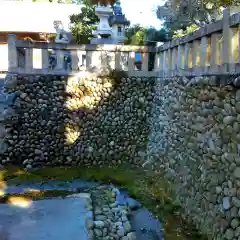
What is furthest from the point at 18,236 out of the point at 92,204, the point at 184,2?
the point at 184,2

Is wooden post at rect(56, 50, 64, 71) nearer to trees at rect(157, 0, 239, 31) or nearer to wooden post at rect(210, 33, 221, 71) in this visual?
wooden post at rect(210, 33, 221, 71)

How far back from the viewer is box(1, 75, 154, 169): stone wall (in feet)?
29.2

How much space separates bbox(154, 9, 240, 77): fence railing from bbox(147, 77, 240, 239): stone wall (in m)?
0.24

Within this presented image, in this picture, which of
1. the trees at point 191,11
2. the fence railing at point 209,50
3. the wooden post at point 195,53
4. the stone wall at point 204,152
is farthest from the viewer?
the trees at point 191,11

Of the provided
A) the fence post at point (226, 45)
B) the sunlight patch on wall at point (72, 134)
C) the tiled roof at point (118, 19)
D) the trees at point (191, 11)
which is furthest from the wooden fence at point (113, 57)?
the trees at point (191, 11)

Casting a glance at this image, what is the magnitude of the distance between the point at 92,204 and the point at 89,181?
1.67 meters

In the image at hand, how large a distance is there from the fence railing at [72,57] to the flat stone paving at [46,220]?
3.74 m

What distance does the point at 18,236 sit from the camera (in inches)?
201

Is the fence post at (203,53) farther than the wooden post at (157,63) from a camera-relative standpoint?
No

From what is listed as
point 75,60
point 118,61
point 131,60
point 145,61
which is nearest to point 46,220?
point 75,60

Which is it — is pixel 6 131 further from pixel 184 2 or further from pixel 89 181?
pixel 184 2

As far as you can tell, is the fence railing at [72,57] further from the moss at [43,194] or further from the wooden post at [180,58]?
the moss at [43,194]

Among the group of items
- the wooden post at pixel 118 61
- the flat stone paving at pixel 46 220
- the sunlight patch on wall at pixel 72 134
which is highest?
the wooden post at pixel 118 61

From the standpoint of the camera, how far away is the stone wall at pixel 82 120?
29.2 ft
